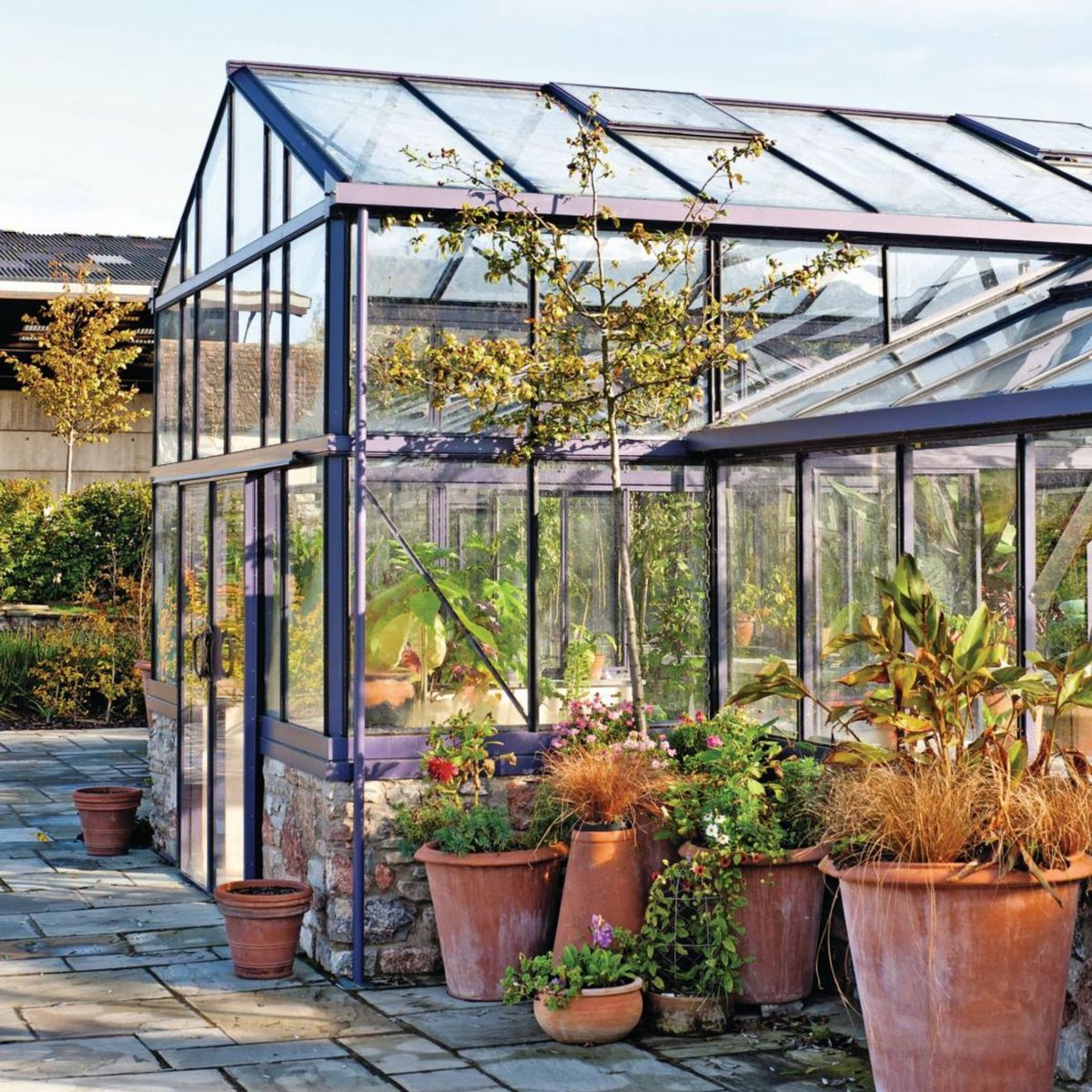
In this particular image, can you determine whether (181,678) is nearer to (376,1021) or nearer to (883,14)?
(376,1021)

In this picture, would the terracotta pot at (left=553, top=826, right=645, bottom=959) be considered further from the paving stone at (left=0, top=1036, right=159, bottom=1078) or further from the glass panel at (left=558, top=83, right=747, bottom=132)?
the glass panel at (left=558, top=83, right=747, bottom=132)

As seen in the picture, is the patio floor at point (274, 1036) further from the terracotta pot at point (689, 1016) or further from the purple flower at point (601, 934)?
the purple flower at point (601, 934)

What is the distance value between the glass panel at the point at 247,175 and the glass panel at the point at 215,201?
0.61 feet

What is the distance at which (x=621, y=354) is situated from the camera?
23.5 ft

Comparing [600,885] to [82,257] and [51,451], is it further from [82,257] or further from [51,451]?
[82,257]

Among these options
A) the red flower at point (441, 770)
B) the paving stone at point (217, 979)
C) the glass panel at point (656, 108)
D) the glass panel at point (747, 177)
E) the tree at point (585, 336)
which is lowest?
the paving stone at point (217, 979)

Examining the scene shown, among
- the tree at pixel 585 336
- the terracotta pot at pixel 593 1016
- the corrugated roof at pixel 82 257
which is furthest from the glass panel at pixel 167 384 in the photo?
the corrugated roof at pixel 82 257

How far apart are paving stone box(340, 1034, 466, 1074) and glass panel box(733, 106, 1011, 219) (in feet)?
14.2

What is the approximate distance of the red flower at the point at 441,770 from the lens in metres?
7.12

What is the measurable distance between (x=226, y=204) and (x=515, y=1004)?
4.42 metres

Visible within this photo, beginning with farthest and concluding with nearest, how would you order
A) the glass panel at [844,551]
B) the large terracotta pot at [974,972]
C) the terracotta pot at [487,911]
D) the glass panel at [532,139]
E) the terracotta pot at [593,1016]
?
the glass panel at [532,139] < the glass panel at [844,551] < the terracotta pot at [487,911] < the terracotta pot at [593,1016] < the large terracotta pot at [974,972]

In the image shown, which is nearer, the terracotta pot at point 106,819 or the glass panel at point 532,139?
the glass panel at point 532,139

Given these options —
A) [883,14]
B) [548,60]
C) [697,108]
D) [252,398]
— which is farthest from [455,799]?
[548,60]

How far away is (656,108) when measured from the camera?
9.26 meters
